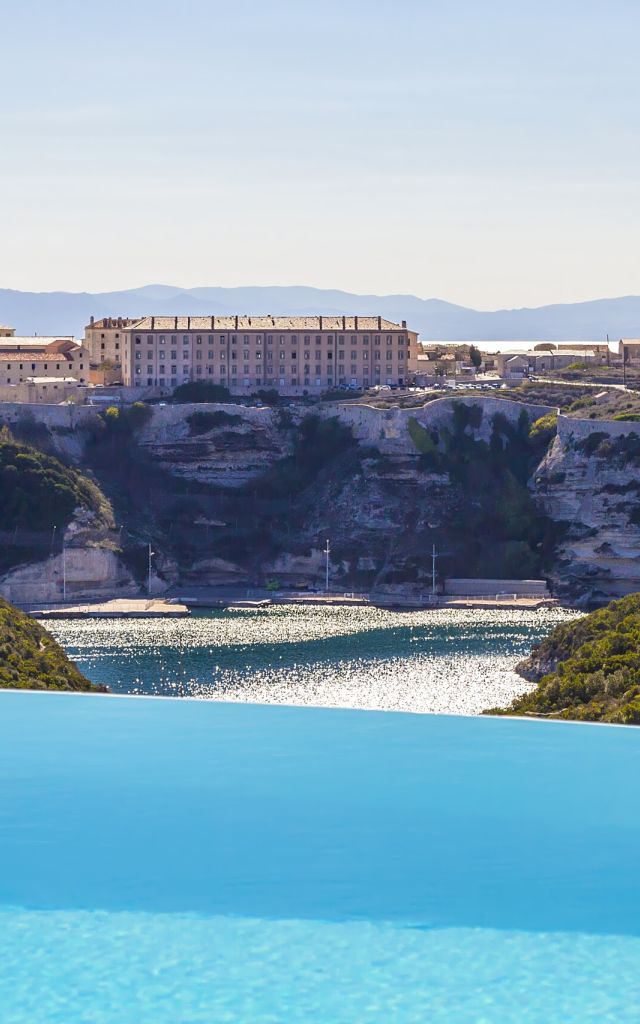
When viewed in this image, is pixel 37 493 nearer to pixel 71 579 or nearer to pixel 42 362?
pixel 71 579

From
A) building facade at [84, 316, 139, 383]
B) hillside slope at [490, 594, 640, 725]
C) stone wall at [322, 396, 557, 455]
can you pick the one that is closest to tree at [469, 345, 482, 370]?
building facade at [84, 316, 139, 383]

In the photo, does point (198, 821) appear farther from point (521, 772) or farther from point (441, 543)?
point (441, 543)

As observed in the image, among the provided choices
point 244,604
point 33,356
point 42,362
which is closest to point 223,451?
point 244,604

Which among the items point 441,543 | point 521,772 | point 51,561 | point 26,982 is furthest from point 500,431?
point 26,982

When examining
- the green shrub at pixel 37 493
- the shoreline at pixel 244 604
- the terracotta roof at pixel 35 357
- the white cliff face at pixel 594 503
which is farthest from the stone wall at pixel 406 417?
the terracotta roof at pixel 35 357

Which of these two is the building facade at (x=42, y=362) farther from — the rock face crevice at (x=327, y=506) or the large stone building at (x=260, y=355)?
the rock face crevice at (x=327, y=506)
